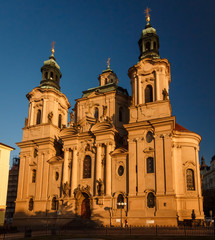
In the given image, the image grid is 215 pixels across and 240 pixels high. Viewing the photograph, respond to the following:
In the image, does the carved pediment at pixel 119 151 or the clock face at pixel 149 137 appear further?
the carved pediment at pixel 119 151

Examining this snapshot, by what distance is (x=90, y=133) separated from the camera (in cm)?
4041

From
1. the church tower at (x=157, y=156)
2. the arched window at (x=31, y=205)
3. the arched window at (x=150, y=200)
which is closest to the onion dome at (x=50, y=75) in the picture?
the church tower at (x=157, y=156)

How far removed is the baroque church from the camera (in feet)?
113

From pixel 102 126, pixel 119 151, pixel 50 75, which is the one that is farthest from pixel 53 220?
pixel 50 75

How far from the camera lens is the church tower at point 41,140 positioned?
41.8 m

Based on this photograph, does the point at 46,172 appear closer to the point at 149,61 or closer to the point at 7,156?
the point at 7,156

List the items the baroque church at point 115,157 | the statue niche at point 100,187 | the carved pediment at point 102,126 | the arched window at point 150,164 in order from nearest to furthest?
the baroque church at point 115,157 → the arched window at point 150,164 → the statue niche at point 100,187 → the carved pediment at point 102,126

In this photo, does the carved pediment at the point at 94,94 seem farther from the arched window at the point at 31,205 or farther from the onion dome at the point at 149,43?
the arched window at the point at 31,205

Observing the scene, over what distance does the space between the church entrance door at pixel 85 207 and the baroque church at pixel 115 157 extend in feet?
0.42

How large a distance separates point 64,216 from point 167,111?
63.5ft

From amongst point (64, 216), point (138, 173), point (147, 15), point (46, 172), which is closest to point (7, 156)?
point (46, 172)

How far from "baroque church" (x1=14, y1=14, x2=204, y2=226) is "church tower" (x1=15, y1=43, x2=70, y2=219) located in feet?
0.49

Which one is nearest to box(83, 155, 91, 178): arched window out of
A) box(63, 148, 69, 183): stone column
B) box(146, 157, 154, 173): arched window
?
box(63, 148, 69, 183): stone column

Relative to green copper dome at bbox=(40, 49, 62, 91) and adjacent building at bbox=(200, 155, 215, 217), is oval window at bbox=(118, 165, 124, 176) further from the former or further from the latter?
green copper dome at bbox=(40, 49, 62, 91)
